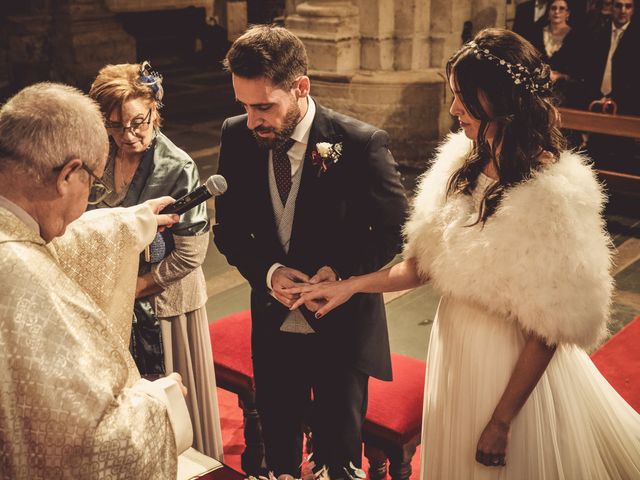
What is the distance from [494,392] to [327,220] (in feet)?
2.49

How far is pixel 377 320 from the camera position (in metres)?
2.70

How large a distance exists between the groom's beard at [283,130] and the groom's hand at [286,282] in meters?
0.41

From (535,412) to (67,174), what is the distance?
143 centimetres

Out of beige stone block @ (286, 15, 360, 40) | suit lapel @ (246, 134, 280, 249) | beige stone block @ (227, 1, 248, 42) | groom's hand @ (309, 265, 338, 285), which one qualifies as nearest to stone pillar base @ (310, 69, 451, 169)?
beige stone block @ (286, 15, 360, 40)

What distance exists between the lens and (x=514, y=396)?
217 centimetres

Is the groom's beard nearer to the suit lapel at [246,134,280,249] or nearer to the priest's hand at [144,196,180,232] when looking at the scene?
the suit lapel at [246,134,280,249]

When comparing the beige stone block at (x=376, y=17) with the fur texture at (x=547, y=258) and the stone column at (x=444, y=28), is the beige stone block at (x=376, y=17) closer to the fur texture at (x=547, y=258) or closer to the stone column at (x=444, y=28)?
the stone column at (x=444, y=28)

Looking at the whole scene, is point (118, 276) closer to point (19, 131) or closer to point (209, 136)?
point (19, 131)

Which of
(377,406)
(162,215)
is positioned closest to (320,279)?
(162,215)

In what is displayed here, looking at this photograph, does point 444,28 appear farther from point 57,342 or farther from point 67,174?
point 57,342

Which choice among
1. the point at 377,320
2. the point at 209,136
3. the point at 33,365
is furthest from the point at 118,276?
the point at 209,136

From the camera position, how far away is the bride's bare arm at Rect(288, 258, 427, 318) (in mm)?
2467

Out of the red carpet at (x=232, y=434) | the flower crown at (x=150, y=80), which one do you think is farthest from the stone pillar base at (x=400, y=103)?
the flower crown at (x=150, y=80)

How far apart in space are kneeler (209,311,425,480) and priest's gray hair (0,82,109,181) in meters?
1.60
